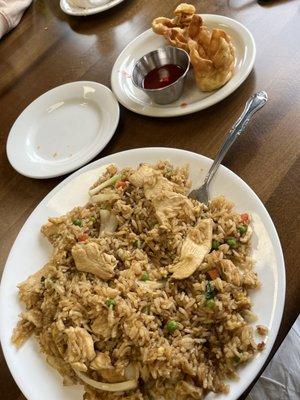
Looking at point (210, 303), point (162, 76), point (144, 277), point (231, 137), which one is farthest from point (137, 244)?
point (162, 76)

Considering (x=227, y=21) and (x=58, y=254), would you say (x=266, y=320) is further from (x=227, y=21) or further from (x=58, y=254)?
(x=227, y=21)

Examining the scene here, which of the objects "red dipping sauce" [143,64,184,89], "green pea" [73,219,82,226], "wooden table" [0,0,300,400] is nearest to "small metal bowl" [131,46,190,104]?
"red dipping sauce" [143,64,184,89]

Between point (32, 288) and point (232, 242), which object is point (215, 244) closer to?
point (232, 242)

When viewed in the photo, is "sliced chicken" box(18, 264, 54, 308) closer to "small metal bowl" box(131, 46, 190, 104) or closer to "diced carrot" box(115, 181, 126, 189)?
"diced carrot" box(115, 181, 126, 189)

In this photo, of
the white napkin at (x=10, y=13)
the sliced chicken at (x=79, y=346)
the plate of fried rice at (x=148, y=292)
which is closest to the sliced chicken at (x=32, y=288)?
the plate of fried rice at (x=148, y=292)

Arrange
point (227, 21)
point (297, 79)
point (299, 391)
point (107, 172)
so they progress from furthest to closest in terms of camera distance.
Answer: point (227, 21)
point (297, 79)
point (107, 172)
point (299, 391)

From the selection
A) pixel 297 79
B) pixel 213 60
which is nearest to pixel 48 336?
pixel 213 60

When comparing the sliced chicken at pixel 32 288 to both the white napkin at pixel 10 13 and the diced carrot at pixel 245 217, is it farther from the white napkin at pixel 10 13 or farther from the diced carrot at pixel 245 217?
the white napkin at pixel 10 13
